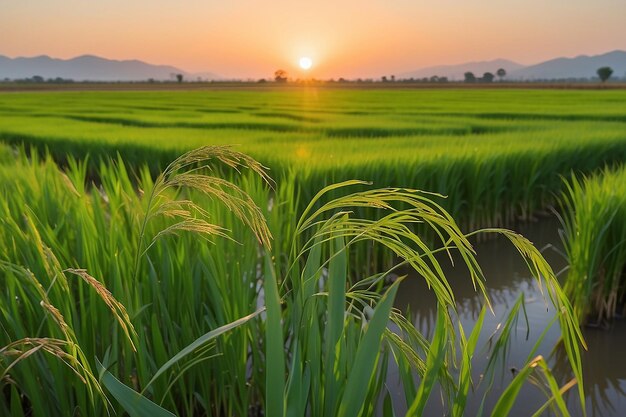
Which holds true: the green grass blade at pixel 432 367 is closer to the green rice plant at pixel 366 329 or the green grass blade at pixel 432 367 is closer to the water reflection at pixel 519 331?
the green rice plant at pixel 366 329

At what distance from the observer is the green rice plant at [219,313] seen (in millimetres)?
906

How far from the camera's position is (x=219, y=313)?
1.68 meters

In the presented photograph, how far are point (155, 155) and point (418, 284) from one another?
4988 mm

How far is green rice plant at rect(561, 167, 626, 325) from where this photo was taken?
10.6 feet

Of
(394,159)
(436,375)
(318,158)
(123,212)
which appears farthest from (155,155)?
(436,375)

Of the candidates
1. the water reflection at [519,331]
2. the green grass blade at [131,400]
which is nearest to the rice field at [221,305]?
the green grass blade at [131,400]

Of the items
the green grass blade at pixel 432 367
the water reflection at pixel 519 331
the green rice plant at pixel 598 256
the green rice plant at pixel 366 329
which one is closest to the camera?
the green rice plant at pixel 366 329

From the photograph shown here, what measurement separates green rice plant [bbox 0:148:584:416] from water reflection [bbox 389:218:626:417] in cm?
49

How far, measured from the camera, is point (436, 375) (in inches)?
43.9

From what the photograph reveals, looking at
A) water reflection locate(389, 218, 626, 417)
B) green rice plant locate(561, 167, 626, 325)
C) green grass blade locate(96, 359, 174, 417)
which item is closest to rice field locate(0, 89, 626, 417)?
green grass blade locate(96, 359, 174, 417)

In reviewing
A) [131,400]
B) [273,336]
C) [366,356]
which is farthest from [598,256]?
[131,400]

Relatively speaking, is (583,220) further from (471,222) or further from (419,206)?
(419,206)

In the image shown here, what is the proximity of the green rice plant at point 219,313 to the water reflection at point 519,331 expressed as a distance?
0.49 meters

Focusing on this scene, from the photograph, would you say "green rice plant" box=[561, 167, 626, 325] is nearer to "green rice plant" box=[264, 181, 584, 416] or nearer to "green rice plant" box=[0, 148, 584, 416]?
"green rice plant" box=[0, 148, 584, 416]
